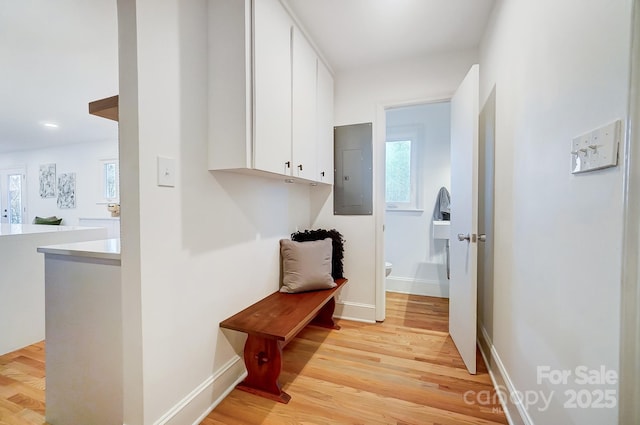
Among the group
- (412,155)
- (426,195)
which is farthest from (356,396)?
(412,155)

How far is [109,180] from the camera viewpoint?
16.8 ft

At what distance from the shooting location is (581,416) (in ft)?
2.63

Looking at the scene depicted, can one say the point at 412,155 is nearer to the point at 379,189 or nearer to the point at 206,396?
the point at 379,189

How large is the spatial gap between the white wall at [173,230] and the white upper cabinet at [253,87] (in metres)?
0.08

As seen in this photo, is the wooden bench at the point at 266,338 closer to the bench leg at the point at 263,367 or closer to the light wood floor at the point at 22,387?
the bench leg at the point at 263,367

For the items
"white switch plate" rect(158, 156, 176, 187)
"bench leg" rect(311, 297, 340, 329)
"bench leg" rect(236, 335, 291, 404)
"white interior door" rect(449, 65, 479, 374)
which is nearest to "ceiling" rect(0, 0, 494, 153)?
"white interior door" rect(449, 65, 479, 374)

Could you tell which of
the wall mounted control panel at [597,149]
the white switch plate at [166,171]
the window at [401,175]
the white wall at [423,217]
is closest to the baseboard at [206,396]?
the white switch plate at [166,171]

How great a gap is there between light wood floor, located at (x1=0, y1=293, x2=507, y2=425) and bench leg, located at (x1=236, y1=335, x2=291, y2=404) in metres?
0.05

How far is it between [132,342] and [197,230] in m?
0.55

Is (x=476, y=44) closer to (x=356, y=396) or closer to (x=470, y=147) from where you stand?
(x=470, y=147)

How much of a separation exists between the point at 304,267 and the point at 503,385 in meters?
1.47

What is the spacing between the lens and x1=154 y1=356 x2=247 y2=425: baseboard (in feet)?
4.07

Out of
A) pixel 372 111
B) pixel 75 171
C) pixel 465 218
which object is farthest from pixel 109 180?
pixel 465 218

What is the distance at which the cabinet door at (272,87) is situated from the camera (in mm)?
1396
